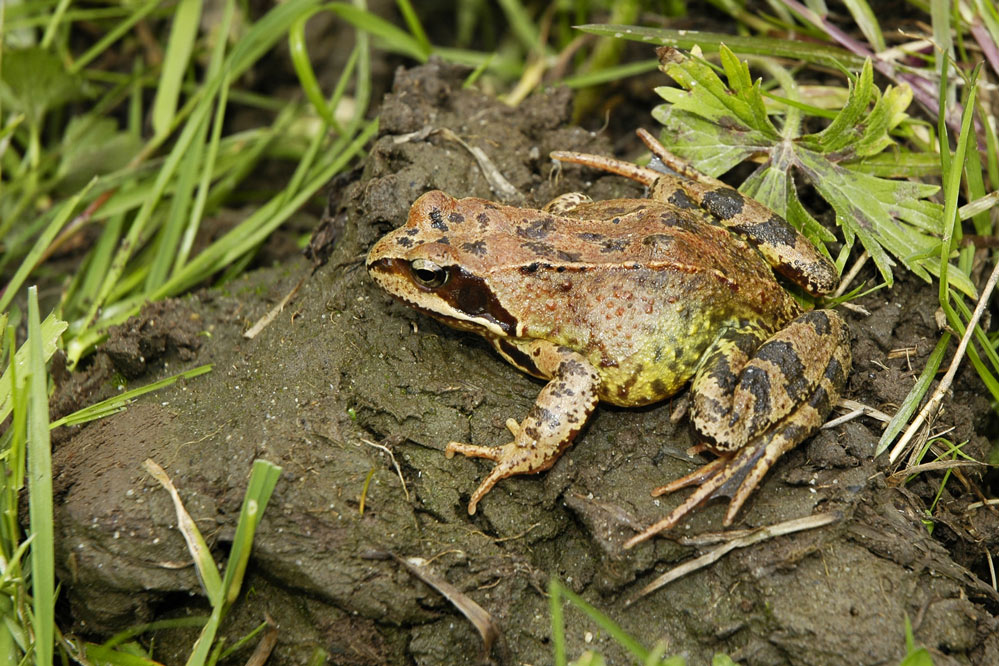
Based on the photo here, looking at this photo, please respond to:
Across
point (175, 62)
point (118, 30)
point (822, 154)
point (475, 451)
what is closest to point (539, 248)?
point (475, 451)

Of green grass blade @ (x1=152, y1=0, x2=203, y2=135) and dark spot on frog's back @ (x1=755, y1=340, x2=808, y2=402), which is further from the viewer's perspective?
green grass blade @ (x1=152, y1=0, x2=203, y2=135)

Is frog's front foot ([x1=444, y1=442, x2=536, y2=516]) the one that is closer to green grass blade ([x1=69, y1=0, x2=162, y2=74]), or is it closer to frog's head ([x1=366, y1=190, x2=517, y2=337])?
frog's head ([x1=366, y1=190, x2=517, y2=337])

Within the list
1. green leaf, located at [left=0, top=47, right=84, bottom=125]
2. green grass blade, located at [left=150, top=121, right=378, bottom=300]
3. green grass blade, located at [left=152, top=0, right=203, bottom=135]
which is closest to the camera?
green grass blade, located at [left=150, top=121, right=378, bottom=300]

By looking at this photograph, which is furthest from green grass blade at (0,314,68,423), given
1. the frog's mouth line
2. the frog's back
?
the frog's back

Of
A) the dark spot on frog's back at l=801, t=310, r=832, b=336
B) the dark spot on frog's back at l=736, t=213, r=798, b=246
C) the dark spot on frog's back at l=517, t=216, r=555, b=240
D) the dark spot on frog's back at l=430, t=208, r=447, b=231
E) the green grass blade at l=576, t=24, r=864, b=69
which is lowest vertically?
the dark spot on frog's back at l=801, t=310, r=832, b=336

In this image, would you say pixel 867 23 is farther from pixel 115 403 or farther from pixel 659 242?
pixel 115 403

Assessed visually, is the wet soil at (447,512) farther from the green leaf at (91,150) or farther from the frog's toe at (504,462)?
the green leaf at (91,150)

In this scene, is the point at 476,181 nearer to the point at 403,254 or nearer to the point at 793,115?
the point at 403,254
